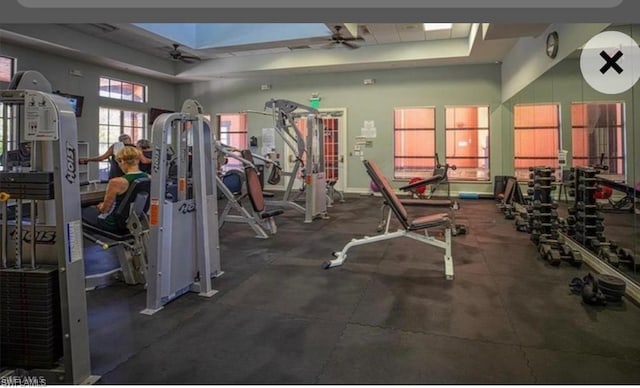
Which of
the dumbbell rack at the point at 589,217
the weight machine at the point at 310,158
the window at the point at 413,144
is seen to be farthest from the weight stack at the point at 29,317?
the window at the point at 413,144

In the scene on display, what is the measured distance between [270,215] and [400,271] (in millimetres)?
2148

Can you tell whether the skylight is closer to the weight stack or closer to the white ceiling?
the white ceiling

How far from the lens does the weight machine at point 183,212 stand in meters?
2.78

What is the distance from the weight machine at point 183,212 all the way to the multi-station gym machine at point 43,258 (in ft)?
2.96

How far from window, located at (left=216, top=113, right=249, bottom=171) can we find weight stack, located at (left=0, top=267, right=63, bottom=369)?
32.1ft

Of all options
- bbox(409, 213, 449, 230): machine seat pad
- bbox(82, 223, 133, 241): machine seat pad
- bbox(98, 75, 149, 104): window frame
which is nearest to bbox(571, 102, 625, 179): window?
bbox(409, 213, 449, 230): machine seat pad

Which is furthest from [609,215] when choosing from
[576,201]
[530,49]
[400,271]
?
[530,49]

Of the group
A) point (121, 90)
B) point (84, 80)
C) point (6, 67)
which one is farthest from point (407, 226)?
point (121, 90)

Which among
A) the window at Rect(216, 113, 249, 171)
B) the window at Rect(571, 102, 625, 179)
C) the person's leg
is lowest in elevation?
the person's leg

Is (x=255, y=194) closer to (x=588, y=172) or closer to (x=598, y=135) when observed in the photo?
(x=588, y=172)

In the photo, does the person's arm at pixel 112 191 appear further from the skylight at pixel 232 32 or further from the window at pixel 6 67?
the window at pixel 6 67

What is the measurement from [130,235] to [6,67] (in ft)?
20.7

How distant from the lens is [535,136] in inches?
263

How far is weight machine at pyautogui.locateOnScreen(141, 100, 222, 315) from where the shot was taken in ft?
9.13
